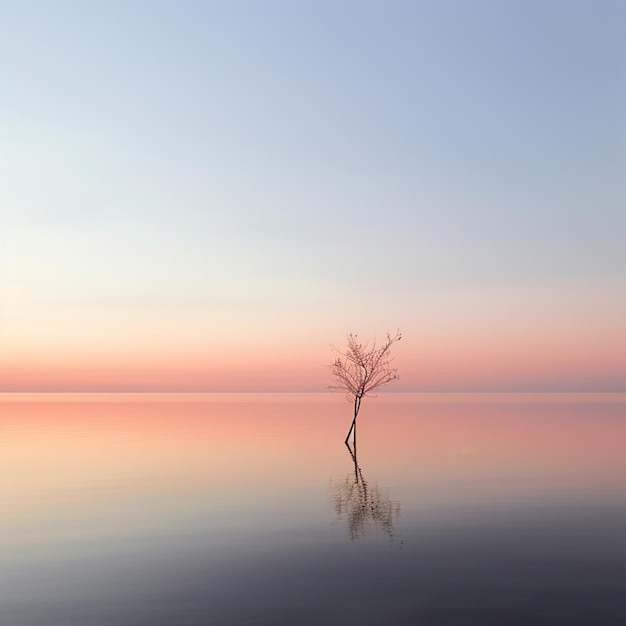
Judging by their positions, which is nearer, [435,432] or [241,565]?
[241,565]

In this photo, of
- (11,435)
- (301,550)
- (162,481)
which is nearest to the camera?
(301,550)

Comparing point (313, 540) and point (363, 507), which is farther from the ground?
point (363, 507)

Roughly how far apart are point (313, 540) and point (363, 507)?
7.16m

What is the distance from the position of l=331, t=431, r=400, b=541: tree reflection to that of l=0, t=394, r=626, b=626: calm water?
0.51 ft

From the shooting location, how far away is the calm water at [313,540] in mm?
18719

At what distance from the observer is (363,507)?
33406 millimetres

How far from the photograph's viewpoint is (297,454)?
59.5 metres

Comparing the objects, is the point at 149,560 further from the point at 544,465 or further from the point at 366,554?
the point at 544,465

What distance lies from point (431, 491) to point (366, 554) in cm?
1549

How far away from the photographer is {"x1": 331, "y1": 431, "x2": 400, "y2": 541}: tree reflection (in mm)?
28725

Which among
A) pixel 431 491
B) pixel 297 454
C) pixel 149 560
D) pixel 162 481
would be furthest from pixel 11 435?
pixel 149 560

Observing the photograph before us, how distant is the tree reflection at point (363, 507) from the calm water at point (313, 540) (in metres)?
0.16

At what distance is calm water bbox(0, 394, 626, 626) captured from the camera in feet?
61.4

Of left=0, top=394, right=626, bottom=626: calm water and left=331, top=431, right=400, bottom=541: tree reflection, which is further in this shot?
left=331, top=431, right=400, bottom=541: tree reflection
